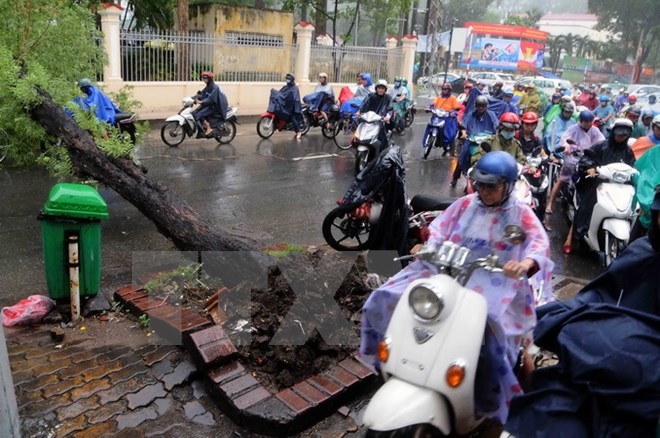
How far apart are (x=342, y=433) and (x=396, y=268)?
219cm

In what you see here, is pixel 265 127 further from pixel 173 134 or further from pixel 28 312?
pixel 28 312

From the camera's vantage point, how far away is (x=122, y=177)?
16.7ft

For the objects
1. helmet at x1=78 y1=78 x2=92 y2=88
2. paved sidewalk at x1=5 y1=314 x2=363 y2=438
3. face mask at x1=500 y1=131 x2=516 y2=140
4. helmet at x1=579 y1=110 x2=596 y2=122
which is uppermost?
helmet at x1=78 y1=78 x2=92 y2=88

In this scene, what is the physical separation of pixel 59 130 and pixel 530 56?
51.7 m

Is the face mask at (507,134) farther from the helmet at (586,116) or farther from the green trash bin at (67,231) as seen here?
the green trash bin at (67,231)

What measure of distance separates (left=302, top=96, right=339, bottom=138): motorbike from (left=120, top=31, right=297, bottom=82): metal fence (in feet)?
12.1

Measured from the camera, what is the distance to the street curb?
9.69 ft

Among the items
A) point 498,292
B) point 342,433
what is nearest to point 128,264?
point 342,433

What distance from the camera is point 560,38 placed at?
61844 millimetres

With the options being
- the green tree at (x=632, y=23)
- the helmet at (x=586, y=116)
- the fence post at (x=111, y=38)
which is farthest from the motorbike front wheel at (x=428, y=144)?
the green tree at (x=632, y=23)

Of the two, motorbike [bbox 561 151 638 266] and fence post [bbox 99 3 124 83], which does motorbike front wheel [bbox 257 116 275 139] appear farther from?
motorbike [bbox 561 151 638 266]

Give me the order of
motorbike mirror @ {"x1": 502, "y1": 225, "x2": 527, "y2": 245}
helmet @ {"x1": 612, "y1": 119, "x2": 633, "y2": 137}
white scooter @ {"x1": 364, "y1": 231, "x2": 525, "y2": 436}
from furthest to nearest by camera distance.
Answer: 1. helmet @ {"x1": 612, "y1": 119, "x2": 633, "y2": 137}
2. motorbike mirror @ {"x1": 502, "y1": 225, "x2": 527, "y2": 245}
3. white scooter @ {"x1": 364, "y1": 231, "x2": 525, "y2": 436}

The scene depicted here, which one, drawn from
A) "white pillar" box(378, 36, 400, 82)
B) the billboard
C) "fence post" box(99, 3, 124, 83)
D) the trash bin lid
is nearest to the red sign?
the billboard

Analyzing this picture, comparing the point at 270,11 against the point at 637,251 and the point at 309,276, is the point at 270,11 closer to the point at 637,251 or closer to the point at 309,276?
the point at 309,276
